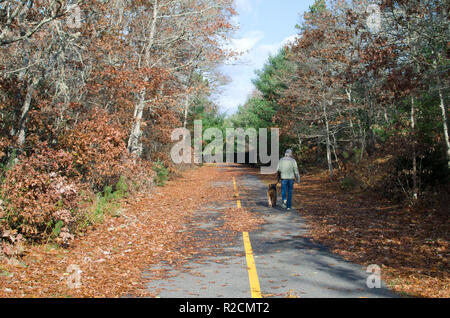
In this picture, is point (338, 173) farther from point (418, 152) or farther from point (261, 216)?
point (261, 216)

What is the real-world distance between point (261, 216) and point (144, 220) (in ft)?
11.5

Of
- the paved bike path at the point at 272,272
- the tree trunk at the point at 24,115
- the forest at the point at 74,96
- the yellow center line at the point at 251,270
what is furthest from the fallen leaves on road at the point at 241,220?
the tree trunk at the point at 24,115

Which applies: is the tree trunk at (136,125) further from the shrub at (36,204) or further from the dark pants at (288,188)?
the shrub at (36,204)

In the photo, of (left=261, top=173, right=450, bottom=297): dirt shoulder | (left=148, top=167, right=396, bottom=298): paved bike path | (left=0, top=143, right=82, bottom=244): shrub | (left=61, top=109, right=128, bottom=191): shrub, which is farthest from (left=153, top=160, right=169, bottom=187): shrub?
(left=0, top=143, right=82, bottom=244): shrub

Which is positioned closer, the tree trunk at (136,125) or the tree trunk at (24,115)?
the tree trunk at (24,115)

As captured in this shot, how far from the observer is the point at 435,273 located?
22.6ft

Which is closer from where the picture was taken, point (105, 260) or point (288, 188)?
point (105, 260)

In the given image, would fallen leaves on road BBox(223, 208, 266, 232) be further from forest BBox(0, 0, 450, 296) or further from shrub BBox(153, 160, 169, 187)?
shrub BBox(153, 160, 169, 187)

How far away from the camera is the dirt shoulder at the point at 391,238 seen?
21.6ft

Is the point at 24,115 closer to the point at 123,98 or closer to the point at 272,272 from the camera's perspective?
the point at 123,98

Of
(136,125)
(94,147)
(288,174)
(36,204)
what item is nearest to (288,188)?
(288,174)

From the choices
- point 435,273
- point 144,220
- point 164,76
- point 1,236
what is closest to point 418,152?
point 435,273

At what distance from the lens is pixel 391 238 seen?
31.4 ft

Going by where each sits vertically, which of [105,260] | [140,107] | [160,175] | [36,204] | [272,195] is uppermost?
[140,107]
